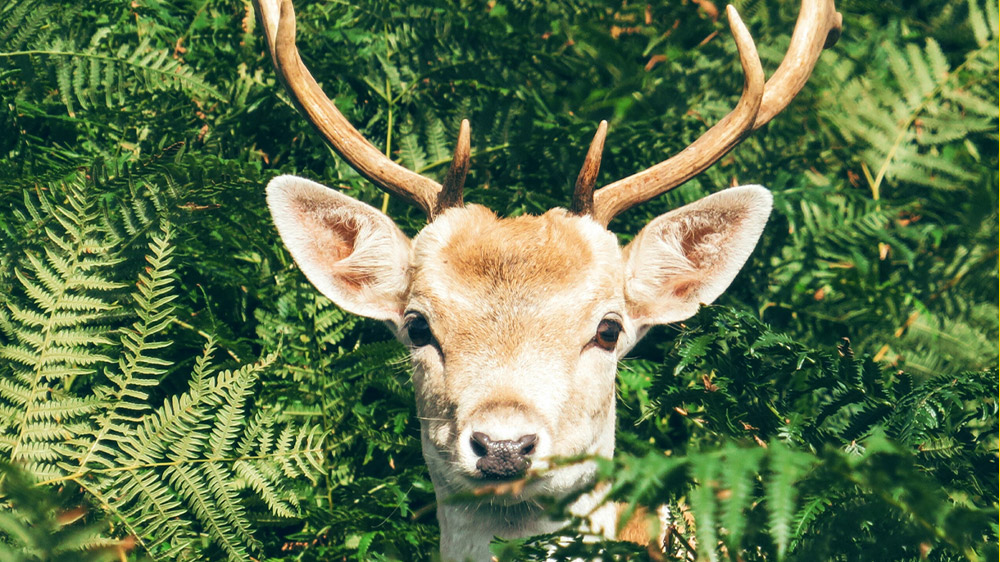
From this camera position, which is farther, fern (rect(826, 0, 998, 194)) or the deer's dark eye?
fern (rect(826, 0, 998, 194))

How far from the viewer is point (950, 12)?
6.55 m

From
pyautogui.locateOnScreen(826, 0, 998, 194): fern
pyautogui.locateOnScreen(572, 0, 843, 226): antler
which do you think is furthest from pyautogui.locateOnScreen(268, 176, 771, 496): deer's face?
pyautogui.locateOnScreen(826, 0, 998, 194): fern

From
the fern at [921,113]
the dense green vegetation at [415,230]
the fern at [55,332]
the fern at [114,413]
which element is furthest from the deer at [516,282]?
the fern at [921,113]

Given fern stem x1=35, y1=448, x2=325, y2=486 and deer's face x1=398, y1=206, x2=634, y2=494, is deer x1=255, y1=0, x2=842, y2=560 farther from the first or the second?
fern stem x1=35, y1=448, x2=325, y2=486

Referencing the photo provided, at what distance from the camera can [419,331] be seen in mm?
3682

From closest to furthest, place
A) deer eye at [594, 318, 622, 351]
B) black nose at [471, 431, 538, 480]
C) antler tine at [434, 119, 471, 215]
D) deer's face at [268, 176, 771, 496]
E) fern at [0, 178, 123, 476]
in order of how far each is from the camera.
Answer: black nose at [471, 431, 538, 480] → deer's face at [268, 176, 771, 496] → fern at [0, 178, 123, 476] → deer eye at [594, 318, 622, 351] → antler tine at [434, 119, 471, 215]

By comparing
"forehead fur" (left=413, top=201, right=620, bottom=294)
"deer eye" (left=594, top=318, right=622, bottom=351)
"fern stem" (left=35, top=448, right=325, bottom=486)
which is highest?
"forehead fur" (left=413, top=201, right=620, bottom=294)

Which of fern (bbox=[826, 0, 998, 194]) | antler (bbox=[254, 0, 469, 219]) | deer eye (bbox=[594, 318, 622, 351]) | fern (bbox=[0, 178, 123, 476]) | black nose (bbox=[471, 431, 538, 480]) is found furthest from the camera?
fern (bbox=[826, 0, 998, 194])

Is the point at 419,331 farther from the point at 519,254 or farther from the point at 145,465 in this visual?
the point at 145,465

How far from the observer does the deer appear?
10.9ft

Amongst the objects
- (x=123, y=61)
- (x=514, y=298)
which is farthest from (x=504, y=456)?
(x=123, y=61)

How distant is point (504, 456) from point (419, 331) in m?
0.84

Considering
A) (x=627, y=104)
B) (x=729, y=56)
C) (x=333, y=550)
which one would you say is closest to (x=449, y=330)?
(x=333, y=550)

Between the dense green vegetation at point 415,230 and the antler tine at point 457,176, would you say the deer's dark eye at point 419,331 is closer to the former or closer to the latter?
the antler tine at point 457,176
